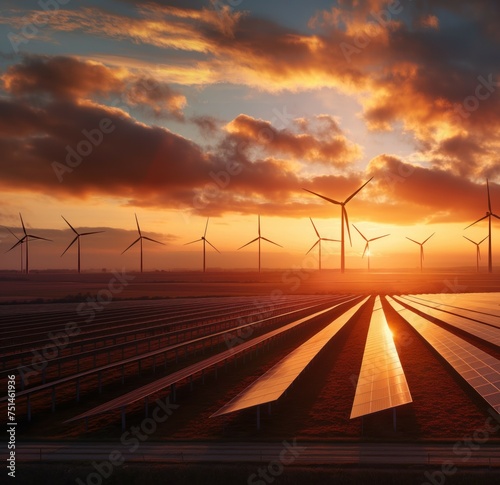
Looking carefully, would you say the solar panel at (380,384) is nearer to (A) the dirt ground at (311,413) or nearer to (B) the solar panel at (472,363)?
(A) the dirt ground at (311,413)

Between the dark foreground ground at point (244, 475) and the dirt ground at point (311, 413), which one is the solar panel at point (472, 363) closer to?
the dirt ground at point (311, 413)

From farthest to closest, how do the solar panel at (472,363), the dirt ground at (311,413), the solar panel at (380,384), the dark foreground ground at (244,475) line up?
1. the solar panel at (472,363)
2. the dirt ground at (311,413)
3. the solar panel at (380,384)
4. the dark foreground ground at (244,475)

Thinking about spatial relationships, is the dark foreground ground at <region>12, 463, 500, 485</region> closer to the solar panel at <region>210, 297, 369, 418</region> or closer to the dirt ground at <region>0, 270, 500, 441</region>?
the dirt ground at <region>0, 270, 500, 441</region>

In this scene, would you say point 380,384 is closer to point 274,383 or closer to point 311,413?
point 311,413

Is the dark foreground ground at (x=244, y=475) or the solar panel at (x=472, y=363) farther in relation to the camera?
the solar panel at (x=472, y=363)

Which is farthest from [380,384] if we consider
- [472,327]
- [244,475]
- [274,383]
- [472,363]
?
[472,327]

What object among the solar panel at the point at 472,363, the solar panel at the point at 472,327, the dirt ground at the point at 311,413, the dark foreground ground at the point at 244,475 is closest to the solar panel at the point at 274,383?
the dirt ground at the point at 311,413

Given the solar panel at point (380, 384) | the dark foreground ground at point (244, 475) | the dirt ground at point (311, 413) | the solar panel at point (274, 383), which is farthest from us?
the solar panel at point (274, 383)

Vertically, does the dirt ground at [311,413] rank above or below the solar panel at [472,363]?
below
